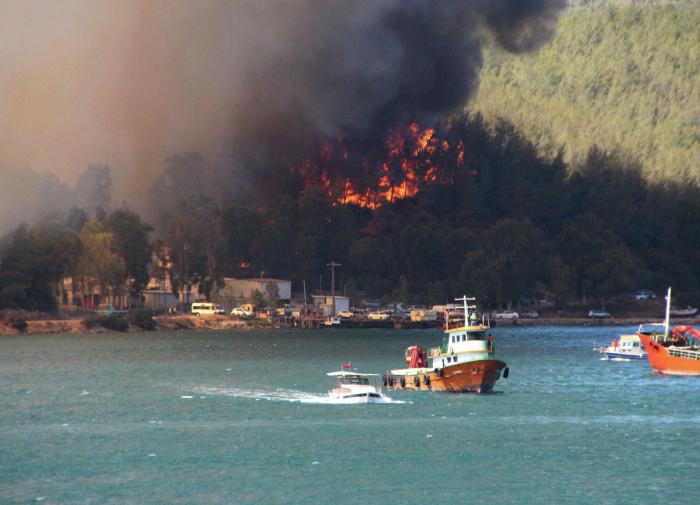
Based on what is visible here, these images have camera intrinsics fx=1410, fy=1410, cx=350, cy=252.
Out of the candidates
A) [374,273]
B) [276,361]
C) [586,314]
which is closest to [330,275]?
[374,273]

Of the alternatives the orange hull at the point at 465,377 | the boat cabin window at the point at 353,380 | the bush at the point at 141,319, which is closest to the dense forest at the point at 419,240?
the bush at the point at 141,319

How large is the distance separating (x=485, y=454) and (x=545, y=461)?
2561 millimetres

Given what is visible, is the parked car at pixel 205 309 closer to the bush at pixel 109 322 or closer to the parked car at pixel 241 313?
the parked car at pixel 241 313

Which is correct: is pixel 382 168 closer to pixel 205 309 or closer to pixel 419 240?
pixel 419 240

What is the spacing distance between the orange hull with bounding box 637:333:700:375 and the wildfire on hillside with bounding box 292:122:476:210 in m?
99.3

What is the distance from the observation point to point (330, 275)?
169 metres

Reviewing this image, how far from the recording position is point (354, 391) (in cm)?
6656

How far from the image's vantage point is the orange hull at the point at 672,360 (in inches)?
3231

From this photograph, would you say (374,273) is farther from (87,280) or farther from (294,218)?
(87,280)

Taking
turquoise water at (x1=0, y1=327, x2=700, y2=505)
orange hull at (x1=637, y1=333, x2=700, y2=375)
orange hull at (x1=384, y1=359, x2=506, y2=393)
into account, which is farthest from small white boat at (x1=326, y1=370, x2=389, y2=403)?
orange hull at (x1=637, y1=333, x2=700, y2=375)

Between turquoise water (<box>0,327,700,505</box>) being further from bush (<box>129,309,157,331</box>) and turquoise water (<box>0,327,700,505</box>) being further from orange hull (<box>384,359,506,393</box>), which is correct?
bush (<box>129,309,157,331</box>)

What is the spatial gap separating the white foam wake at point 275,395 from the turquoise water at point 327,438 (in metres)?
0.16

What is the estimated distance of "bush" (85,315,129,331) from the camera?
453 feet

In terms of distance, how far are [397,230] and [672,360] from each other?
91.8 m
